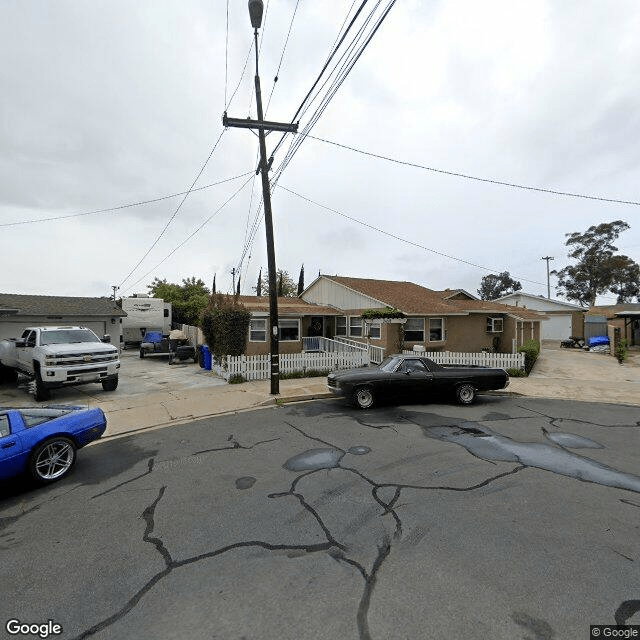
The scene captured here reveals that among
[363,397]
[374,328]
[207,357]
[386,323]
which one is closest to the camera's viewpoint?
[363,397]

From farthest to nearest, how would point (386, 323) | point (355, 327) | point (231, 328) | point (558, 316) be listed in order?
point (558, 316) < point (355, 327) < point (386, 323) < point (231, 328)

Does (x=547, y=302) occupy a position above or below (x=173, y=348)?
above

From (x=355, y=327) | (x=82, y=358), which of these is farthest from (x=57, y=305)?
(x=355, y=327)

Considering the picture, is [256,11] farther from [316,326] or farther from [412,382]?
[316,326]

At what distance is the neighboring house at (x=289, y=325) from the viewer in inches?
661

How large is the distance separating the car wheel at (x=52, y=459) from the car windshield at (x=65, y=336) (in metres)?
7.24

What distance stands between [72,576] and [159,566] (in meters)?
0.74

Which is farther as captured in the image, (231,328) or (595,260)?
(595,260)

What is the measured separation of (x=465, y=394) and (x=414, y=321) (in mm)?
8423

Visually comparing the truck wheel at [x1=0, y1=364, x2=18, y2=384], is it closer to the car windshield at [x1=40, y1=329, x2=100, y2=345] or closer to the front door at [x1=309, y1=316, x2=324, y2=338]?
the car windshield at [x1=40, y1=329, x2=100, y2=345]

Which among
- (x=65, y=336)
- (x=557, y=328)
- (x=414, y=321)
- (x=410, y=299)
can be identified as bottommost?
(x=65, y=336)

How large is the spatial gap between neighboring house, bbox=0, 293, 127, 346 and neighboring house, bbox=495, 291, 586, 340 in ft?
115

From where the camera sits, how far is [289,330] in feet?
59.4

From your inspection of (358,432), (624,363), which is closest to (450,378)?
(358,432)
